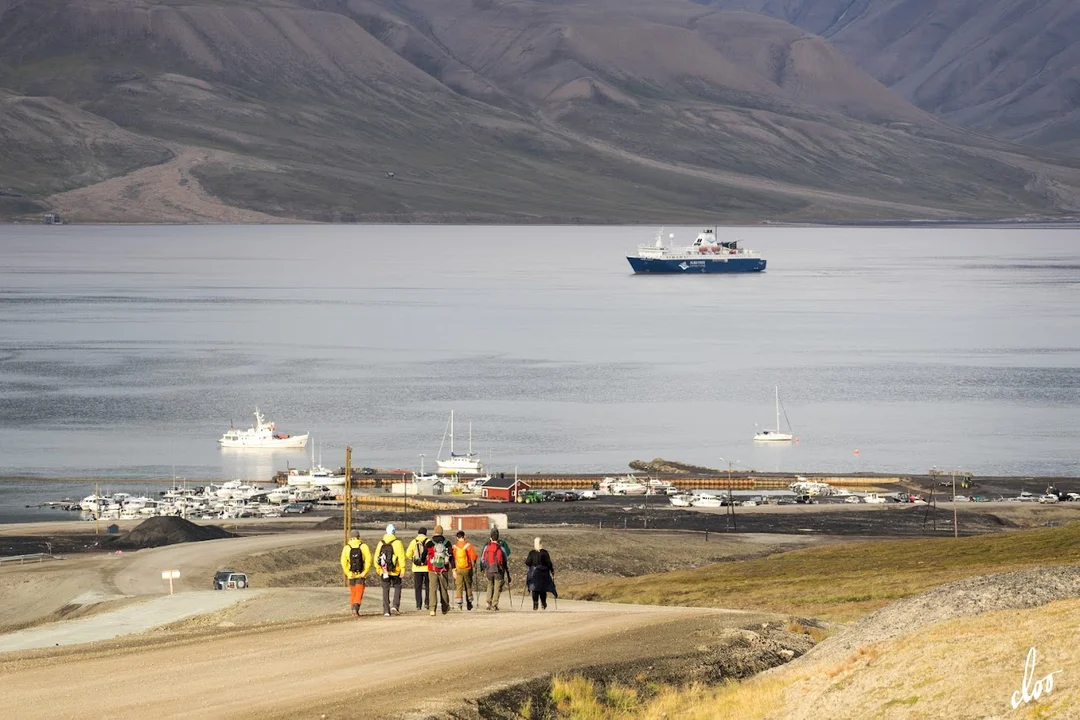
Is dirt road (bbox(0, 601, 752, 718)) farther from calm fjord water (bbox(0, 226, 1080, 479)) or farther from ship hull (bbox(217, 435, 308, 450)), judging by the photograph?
ship hull (bbox(217, 435, 308, 450))

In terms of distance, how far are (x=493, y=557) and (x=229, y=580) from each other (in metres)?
15.4

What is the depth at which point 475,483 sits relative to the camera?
6800cm

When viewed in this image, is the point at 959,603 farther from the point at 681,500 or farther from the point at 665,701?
the point at 681,500

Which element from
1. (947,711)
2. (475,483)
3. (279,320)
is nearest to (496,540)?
(947,711)

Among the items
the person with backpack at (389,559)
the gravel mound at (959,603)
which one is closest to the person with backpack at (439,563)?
the person with backpack at (389,559)

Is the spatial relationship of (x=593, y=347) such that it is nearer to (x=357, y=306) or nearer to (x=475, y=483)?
(x=357, y=306)

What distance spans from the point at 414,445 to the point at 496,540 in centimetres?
Answer: 5433

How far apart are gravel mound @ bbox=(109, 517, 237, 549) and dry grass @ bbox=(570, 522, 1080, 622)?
15.9 metres

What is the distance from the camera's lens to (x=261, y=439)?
80.2 m

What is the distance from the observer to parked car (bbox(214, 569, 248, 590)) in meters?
39.8

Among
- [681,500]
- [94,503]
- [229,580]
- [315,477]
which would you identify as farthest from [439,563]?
[315,477]

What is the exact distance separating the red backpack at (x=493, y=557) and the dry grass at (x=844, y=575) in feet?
20.6

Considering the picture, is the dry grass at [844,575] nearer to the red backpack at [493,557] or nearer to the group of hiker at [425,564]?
the red backpack at [493,557]

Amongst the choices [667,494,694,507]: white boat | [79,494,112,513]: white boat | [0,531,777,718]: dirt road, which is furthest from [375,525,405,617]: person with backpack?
[667,494,694,507]: white boat
